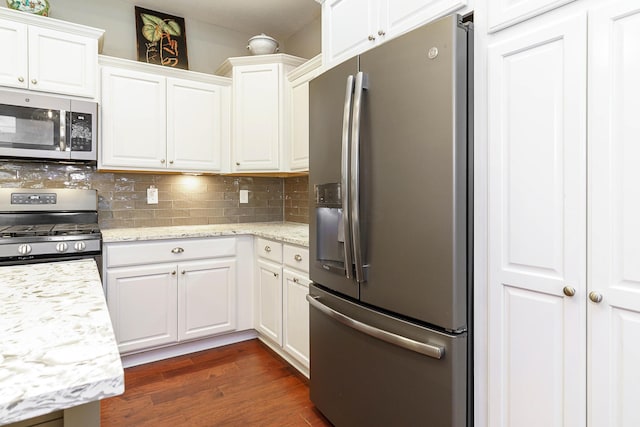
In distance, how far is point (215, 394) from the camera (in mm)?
2141

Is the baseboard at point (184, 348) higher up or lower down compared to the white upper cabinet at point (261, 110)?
lower down

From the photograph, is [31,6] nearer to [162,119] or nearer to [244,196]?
[162,119]

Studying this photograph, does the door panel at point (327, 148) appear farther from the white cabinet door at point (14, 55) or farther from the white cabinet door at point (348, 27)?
the white cabinet door at point (14, 55)

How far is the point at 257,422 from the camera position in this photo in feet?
6.18

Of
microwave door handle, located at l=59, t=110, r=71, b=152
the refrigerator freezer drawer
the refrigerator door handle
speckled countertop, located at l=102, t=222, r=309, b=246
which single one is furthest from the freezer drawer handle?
microwave door handle, located at l=59, t=110, r=71, b=152

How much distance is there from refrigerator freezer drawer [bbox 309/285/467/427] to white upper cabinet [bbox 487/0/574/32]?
100 cm

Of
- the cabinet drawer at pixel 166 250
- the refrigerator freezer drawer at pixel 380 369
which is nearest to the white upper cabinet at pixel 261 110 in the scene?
the cabinet drawer at pixel 166 250

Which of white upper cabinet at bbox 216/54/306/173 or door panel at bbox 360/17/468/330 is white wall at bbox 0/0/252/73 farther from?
door panel at bbox 360/17/468/330

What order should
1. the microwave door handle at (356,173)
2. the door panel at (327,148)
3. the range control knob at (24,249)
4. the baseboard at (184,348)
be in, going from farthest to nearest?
the baseboard at (184,348)
the range control knob at (24,249)
the door panel at (327,148)
the microwave door handle at (356,173)

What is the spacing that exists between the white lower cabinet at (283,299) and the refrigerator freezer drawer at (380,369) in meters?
0.31

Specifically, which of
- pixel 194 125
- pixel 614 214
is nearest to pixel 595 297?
pixel 614 214

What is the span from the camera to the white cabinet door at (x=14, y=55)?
2197 mm

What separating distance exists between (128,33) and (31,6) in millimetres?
696

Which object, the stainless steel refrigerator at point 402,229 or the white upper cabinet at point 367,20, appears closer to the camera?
the stainless steel refrigerator at point 402,229
